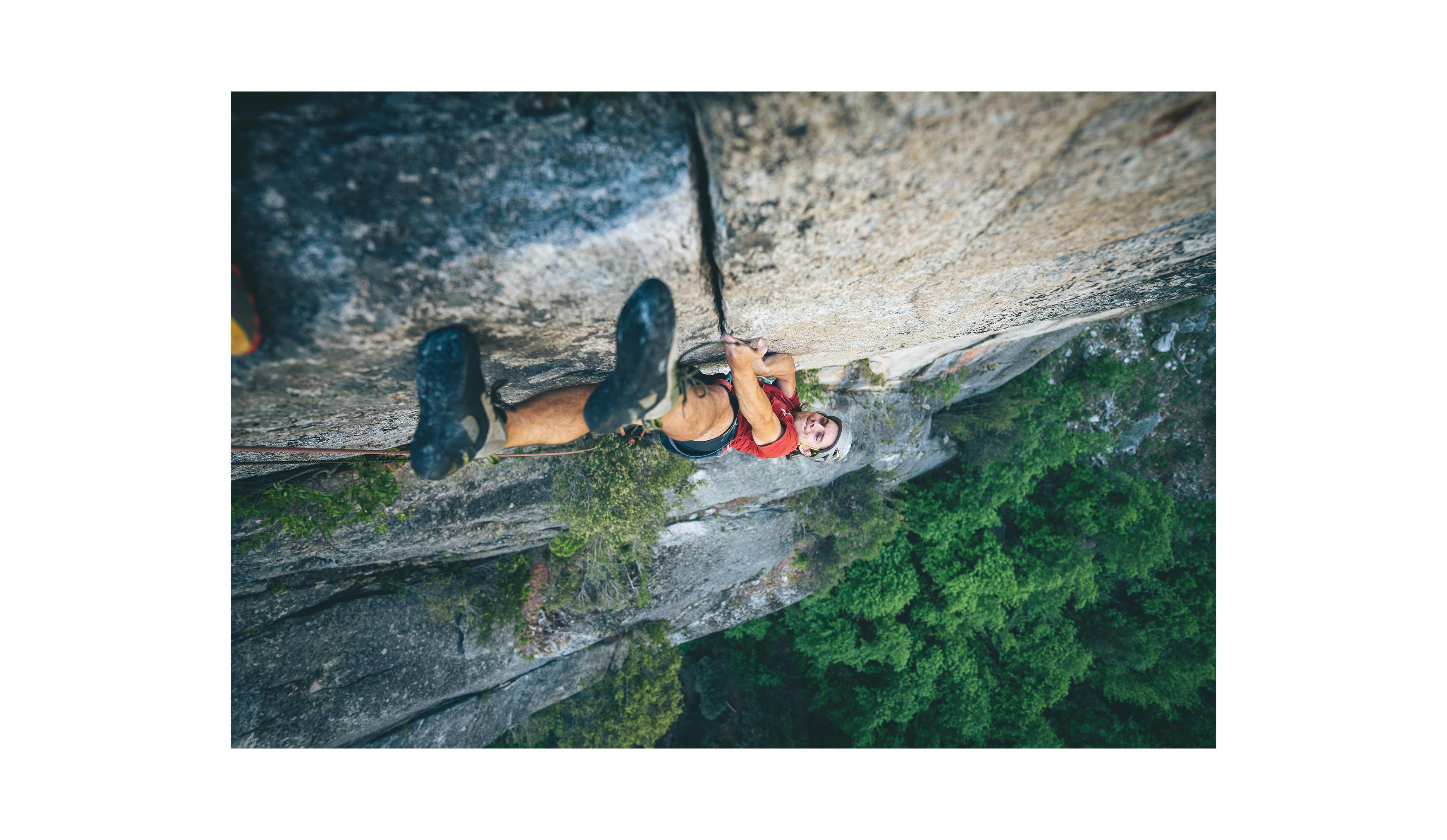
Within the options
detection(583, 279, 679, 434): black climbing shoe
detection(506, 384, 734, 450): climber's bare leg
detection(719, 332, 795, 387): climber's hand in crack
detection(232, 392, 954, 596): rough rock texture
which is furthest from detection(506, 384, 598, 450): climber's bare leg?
detection(232, 392, 954, 596): rough rock texture

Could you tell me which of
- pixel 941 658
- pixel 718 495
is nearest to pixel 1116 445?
pixel 941 658

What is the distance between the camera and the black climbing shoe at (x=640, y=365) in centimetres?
→ 167

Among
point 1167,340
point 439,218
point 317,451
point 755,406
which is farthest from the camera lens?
point 1167,340

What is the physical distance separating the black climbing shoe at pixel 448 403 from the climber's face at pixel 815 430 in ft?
5.91

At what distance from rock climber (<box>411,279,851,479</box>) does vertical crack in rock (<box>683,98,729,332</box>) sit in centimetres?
25

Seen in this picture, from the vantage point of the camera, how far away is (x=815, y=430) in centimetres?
291

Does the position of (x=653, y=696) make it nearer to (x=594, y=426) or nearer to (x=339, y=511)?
(x=339, y=511)

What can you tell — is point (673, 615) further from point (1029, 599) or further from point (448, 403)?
point (1029, 599)

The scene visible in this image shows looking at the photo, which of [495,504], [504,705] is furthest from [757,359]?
[504,705]

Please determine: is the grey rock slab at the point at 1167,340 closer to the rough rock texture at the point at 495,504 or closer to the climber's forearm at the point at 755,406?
the rough rock texture at the point at 495,504

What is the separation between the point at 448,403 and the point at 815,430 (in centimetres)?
202

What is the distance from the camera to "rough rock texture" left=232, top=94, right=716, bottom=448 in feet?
4.52

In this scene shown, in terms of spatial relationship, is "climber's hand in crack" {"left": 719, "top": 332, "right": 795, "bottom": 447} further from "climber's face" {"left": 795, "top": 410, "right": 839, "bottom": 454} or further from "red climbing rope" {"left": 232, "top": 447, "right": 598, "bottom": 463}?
"red climbing rope" {"left": 232, "top": 447, "right": 598, "bottom": 463}
